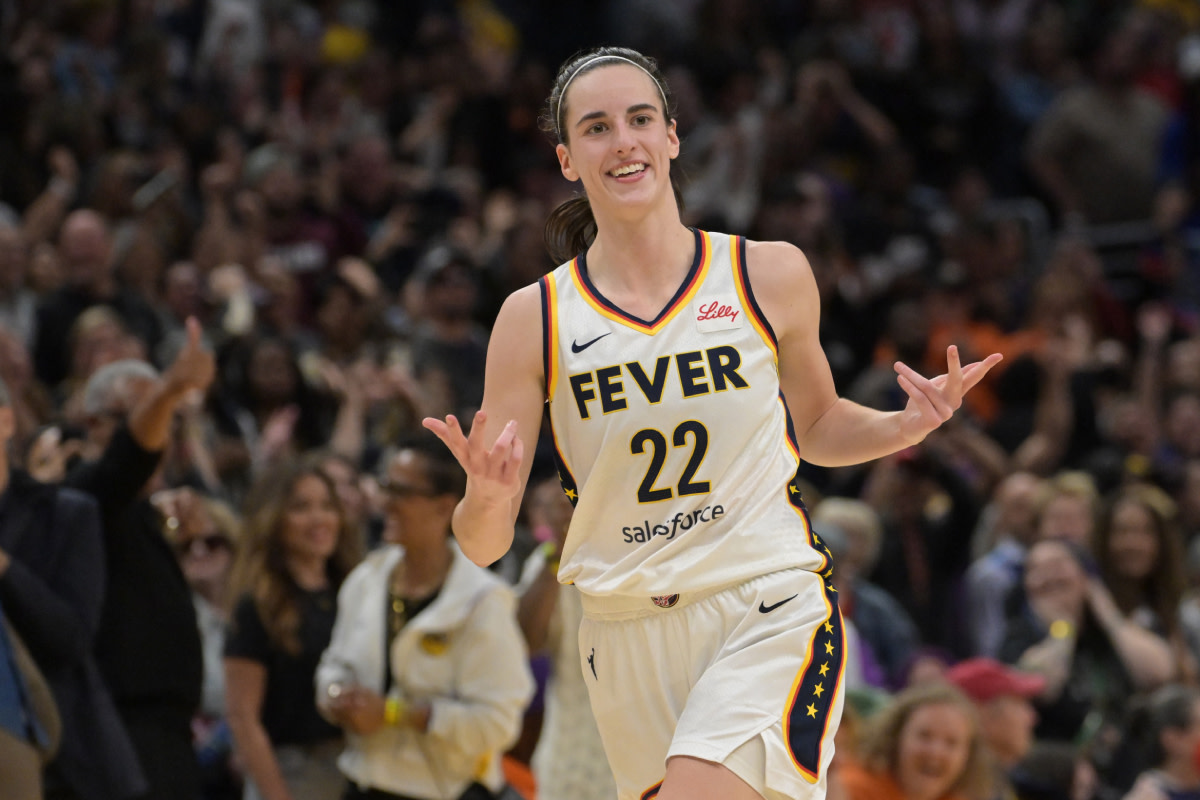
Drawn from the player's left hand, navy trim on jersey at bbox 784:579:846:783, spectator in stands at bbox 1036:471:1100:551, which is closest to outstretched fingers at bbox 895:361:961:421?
the player's left hand

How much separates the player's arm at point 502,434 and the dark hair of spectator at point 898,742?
274cm

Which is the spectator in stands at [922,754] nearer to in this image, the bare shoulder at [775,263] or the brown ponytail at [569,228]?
the brown ponytail at [569,228]

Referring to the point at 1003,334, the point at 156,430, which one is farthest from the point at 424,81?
the point at 156,430

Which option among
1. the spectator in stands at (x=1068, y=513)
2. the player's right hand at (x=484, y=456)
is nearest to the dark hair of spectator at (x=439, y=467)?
the player's right hand at (x=484, y=456)

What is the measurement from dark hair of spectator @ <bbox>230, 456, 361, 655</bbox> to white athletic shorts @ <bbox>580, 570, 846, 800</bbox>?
223 centimetres

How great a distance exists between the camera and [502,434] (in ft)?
12.6

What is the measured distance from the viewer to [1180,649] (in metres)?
8.73

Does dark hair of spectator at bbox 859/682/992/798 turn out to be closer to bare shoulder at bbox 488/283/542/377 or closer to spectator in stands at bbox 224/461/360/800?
spectator in stands at bbox 224/461/360/800

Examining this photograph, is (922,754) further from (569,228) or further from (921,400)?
(569,228)

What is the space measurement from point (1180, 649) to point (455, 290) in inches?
177

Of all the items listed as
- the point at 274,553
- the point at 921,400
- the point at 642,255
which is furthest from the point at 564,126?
the point at 274,553

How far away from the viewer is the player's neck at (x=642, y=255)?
4227 millimetres

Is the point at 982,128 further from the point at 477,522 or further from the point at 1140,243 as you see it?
the point at 477,522

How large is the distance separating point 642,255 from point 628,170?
0.75 ft
